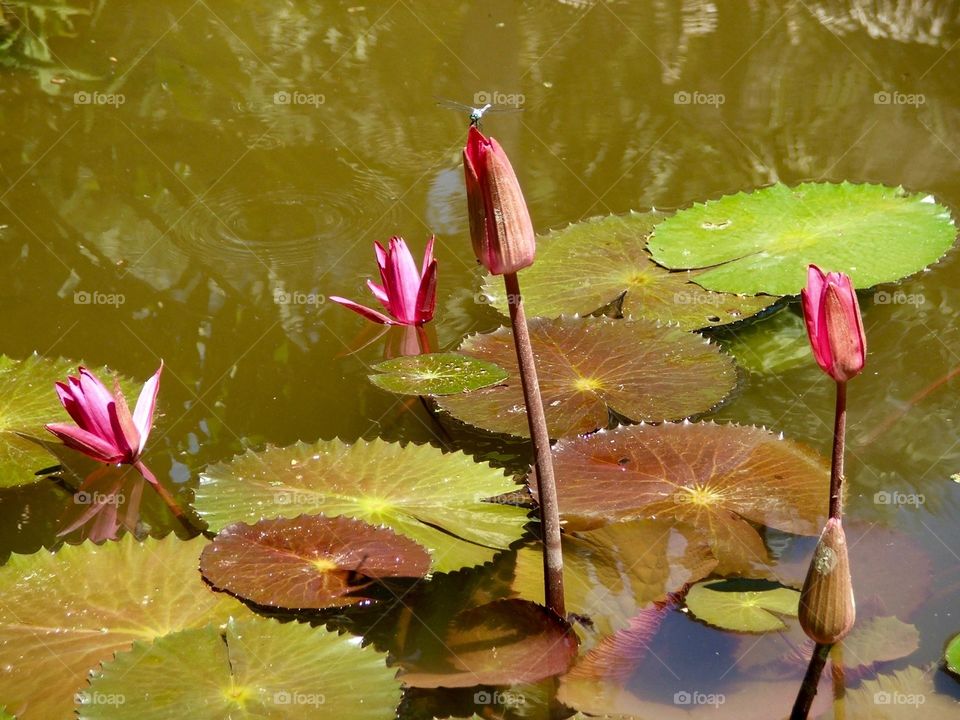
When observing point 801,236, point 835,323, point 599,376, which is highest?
point 835,323

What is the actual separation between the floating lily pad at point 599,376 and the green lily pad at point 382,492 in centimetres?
23

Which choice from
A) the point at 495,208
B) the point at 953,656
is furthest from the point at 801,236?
the point at 495,208

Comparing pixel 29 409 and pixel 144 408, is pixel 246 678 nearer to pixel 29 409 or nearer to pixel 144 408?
pixel 144 408

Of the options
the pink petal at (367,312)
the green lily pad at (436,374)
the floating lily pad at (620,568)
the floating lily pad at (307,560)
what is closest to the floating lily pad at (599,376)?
the green lily pad at (436,374)

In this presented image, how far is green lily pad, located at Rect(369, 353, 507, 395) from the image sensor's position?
89.6 inches

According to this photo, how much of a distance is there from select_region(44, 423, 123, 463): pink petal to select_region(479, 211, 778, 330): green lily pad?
1068mm

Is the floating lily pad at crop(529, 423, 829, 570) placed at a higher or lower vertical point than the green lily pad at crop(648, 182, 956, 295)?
lower

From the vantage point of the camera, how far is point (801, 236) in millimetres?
2832

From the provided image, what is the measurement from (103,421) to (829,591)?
1.45 meters

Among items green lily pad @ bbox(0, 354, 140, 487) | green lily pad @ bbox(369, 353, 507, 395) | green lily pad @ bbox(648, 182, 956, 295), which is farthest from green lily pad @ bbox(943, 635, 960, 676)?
green lily pad @ bbox(0, 354, 140, 487)

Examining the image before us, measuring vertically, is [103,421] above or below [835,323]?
below

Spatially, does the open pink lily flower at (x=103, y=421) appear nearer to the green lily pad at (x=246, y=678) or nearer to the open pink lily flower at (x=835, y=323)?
the green lily pad at (x=246, y=678)

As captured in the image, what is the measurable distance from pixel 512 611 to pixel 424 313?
98 cm

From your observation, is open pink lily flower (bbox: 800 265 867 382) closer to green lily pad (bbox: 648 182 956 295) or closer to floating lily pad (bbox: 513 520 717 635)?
floating lily pad (bbox: 513 520 717 635)
